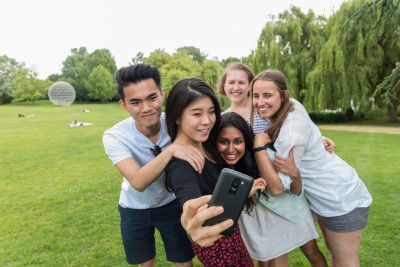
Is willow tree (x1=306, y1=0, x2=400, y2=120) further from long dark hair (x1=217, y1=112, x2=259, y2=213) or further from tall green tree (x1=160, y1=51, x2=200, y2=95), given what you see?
tall green tree (x1=160, y1=51, x2=200, y2=95)

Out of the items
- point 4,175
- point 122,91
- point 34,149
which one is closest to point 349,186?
point 122,91

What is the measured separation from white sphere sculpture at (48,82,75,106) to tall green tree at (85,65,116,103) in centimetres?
601

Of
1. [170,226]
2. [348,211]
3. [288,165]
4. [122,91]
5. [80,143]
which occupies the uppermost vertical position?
[122,91]

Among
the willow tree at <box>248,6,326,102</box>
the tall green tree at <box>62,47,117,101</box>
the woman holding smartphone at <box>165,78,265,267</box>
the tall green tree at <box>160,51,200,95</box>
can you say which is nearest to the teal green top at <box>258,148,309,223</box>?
the woman holding smartphone at <box>165,78,265,267</box>

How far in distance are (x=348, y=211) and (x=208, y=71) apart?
23.4 meters

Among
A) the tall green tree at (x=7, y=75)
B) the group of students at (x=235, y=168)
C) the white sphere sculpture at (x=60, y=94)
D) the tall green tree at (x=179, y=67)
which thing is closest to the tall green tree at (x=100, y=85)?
the white sphere sculpture at (x=60, y=94)

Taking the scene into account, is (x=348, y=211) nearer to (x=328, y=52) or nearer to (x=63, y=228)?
(x=63, y=228)

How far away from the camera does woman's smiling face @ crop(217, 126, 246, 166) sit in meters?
1.81

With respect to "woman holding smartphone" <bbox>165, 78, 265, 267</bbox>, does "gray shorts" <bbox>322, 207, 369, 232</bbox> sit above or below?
below

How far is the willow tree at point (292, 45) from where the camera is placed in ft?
51.0

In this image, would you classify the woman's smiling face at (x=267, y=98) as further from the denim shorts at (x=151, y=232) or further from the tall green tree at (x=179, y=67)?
the tall green tree at (x=179, y=67)

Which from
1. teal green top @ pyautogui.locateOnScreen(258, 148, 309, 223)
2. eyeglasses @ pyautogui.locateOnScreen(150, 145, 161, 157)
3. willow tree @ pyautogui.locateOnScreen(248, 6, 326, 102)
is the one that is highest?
willow tree @ pyautogui.locateOnScreen(248, 6, 326, 102)

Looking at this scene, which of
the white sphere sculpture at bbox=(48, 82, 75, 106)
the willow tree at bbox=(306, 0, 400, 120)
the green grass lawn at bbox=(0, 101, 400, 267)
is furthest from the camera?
the white sphere sculpture at bbox=(48, 82, 75, 106)

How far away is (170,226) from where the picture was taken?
2268mm
